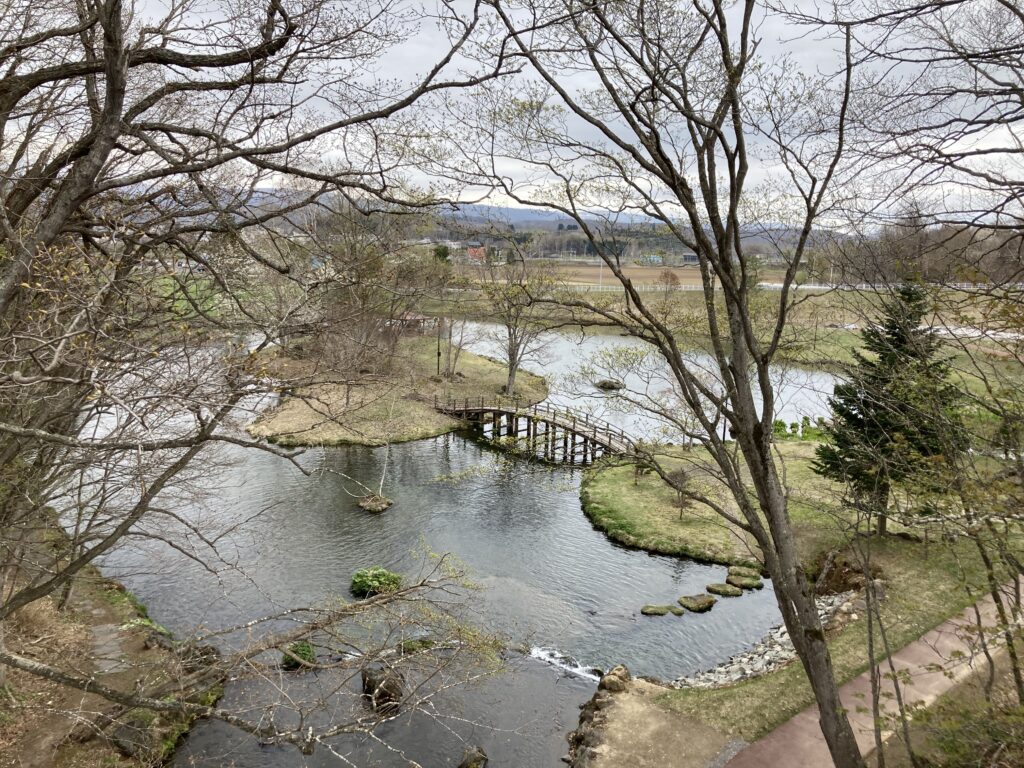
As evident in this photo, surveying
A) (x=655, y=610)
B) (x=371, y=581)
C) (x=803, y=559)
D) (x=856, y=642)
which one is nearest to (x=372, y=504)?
(x=371, y=581)

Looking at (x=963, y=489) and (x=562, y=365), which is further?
(x=562, y=365)

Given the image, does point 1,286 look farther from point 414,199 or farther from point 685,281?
point 685,281

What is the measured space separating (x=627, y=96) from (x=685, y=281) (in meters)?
58.9

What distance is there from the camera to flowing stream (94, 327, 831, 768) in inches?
410

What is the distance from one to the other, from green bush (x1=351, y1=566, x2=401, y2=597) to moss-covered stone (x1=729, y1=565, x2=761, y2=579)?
803cm

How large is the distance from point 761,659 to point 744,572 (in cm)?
383

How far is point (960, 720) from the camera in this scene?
228 inches

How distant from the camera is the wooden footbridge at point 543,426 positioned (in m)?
23.9

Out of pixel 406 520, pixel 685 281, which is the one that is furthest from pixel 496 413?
pixel 685 281

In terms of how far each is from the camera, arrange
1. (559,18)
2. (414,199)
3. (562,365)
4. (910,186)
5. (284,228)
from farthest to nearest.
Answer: (562,365), (284,228), (414,199), (559,18), (910,186)

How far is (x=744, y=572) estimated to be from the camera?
16.0 metres

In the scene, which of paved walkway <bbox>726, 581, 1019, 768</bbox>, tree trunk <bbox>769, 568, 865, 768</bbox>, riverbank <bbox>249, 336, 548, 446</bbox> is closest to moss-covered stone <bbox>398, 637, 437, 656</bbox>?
Answer: paved walkway <bbox>726, 581, 1019, 768</bbox>

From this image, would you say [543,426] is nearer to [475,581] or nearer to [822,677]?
[475,581]

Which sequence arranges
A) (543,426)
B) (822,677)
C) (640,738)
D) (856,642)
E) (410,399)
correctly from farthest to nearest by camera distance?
(410,399) → (543,426) → (856,642) → (640,738) → (822,677)
